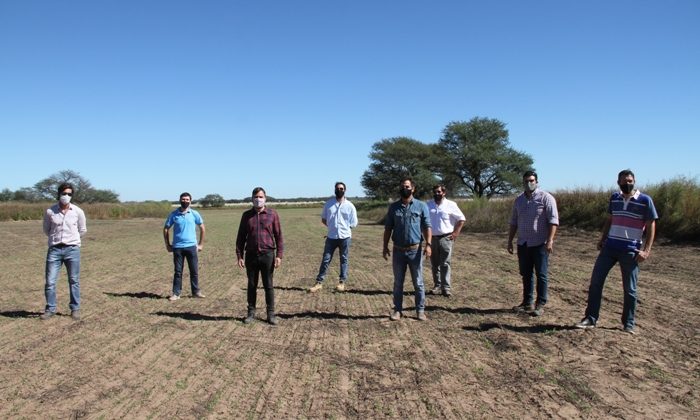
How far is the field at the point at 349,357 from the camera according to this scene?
3.96m

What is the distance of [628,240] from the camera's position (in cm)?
578

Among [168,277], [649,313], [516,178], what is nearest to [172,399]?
[649,313]

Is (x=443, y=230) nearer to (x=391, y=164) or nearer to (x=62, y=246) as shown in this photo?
(x=62, y=246)

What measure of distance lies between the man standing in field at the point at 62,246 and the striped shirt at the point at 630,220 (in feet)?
23.8

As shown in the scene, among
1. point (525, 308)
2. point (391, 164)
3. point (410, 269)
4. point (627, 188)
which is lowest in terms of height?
point (525, 308)

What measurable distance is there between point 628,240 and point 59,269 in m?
7.70

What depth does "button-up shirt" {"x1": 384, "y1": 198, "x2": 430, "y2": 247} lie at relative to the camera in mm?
6414

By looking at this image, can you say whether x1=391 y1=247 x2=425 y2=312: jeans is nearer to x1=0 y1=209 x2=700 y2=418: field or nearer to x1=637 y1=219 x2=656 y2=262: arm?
x1=0 y1=209 x2=700 y2=418: field

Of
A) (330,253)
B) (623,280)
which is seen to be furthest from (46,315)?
(623,280)

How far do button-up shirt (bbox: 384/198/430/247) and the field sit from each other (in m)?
1.17

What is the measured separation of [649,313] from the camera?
682cm

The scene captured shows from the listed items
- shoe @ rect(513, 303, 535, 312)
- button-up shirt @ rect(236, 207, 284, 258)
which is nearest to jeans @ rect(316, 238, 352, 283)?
button-up shirt @ rect(236, 207, 284, 258)

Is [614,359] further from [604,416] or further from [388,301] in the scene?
[388,301]

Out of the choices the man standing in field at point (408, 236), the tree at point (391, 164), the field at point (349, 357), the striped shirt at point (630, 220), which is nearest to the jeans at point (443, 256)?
the field at point (349, 357)
